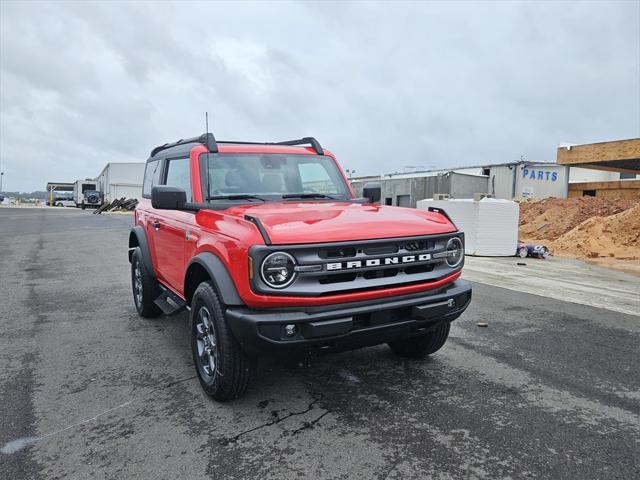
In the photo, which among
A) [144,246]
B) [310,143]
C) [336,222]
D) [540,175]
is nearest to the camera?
[336,222]

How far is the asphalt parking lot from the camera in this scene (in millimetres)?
2723

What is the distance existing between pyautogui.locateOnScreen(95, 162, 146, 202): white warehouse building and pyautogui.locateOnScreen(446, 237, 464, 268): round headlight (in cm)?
5915

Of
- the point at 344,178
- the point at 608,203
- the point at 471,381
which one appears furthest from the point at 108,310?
the point at 608,203

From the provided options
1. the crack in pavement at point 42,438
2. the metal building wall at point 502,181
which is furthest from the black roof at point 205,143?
the metal building wall at point 502,181

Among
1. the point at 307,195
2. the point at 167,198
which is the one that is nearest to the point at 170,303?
the point at 167,198

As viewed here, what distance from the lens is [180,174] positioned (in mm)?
4770

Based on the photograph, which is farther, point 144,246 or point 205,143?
point 144,246

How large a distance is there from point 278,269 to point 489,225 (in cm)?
1122

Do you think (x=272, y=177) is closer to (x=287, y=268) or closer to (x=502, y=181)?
(x=287, y=268)

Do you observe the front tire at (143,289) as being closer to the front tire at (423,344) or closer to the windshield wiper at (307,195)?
the windshield wiper at (307,195)

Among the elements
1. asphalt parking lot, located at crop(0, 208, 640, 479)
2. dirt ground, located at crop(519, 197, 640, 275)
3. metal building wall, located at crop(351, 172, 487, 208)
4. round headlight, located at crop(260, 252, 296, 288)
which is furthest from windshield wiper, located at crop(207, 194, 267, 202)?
metal building wall, located at crop(351, 172, 487, 208)

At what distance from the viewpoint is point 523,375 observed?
4070 millimetres

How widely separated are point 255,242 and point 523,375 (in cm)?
265

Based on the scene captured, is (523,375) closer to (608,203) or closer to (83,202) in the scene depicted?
(608,203)
